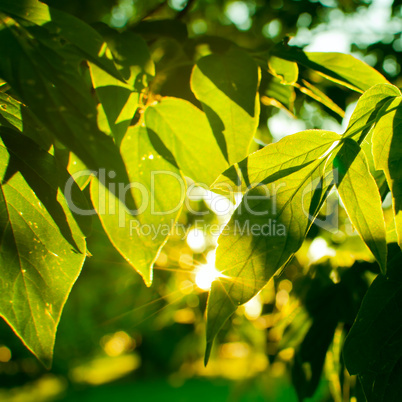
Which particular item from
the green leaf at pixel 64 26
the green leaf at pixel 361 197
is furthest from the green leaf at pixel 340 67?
the green leaf at pixel 64 26

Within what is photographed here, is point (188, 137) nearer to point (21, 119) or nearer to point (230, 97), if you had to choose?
point (230, 97)

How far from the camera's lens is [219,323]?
0.28 meters

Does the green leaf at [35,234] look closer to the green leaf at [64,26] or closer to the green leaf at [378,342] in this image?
the green leaf at [64,26]

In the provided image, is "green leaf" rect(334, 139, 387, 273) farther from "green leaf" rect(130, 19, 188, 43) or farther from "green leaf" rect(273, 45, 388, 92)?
"green leaf" rect(130, 19, 188, 43)

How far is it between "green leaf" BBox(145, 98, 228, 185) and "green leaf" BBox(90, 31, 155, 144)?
4 cm

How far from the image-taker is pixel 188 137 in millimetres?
432

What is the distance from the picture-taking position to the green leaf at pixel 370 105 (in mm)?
346

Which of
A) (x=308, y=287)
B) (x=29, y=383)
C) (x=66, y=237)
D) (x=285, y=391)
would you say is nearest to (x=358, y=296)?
(x=308, y=287)

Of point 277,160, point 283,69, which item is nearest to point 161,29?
point 283,69

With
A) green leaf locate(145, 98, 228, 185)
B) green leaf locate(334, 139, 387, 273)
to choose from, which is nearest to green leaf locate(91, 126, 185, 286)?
green leaf locate(145, 98, 228, 185)

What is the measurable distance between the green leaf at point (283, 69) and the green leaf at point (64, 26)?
0.70 ft

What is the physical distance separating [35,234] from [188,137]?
19 centimetres

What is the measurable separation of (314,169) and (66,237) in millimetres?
235

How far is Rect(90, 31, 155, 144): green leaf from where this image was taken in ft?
1.20
